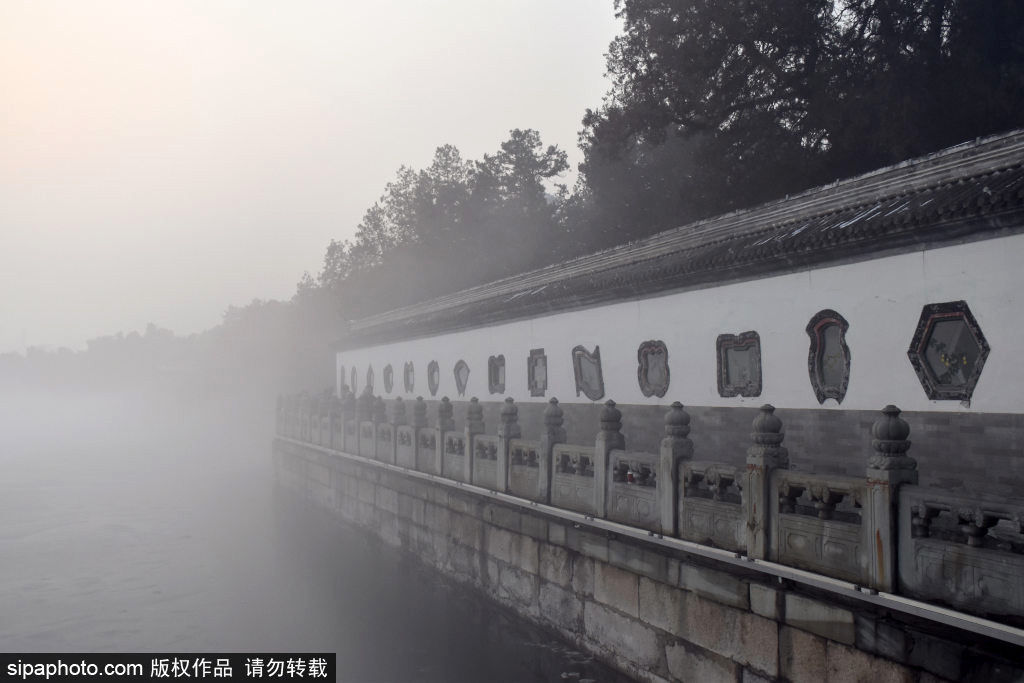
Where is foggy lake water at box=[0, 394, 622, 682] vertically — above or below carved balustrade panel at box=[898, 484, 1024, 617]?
below

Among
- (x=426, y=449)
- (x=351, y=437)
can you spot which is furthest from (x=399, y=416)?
(x=351, y=437)

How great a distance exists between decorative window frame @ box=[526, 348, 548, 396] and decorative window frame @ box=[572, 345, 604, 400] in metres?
0.95

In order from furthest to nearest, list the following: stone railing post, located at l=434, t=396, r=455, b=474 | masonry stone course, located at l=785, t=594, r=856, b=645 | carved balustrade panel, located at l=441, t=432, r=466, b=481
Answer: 1. stone railing post, located at l=434, t=396, r=455, b=474
2. carved balustrade panel, located at l=441, t=432, r=466, b=481
3. masonry stone course, located at l=785, t=594, r=856, b=645

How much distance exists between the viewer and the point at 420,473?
13.4 meters

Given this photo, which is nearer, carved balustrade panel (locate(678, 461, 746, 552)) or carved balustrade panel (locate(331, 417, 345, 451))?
carved balustrade panel (locate(678, 461, 746, 552))

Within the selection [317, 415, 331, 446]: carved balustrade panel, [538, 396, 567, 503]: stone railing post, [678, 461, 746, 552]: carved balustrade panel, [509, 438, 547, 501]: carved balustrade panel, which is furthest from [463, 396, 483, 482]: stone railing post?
[317, 415, 331, 446]: carved balustrade panel

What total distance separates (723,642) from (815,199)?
5.69 meters

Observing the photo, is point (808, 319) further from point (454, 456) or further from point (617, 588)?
point (454, 456)

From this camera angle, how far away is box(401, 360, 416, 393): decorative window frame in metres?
19.8

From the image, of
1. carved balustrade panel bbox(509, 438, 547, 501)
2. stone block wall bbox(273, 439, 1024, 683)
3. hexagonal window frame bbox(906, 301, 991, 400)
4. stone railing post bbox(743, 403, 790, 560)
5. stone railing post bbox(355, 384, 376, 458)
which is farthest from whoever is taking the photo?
stone railing post bbox(355, 384, 376, 458)

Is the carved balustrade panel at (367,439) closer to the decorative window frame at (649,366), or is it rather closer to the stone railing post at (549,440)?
the decorative window frame at (649,366)

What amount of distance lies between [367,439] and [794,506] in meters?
11.8

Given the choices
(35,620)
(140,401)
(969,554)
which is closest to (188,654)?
(35,620)

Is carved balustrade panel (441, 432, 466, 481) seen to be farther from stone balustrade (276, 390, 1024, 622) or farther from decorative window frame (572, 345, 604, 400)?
decorative window frame (572, 345, 604, 400)
